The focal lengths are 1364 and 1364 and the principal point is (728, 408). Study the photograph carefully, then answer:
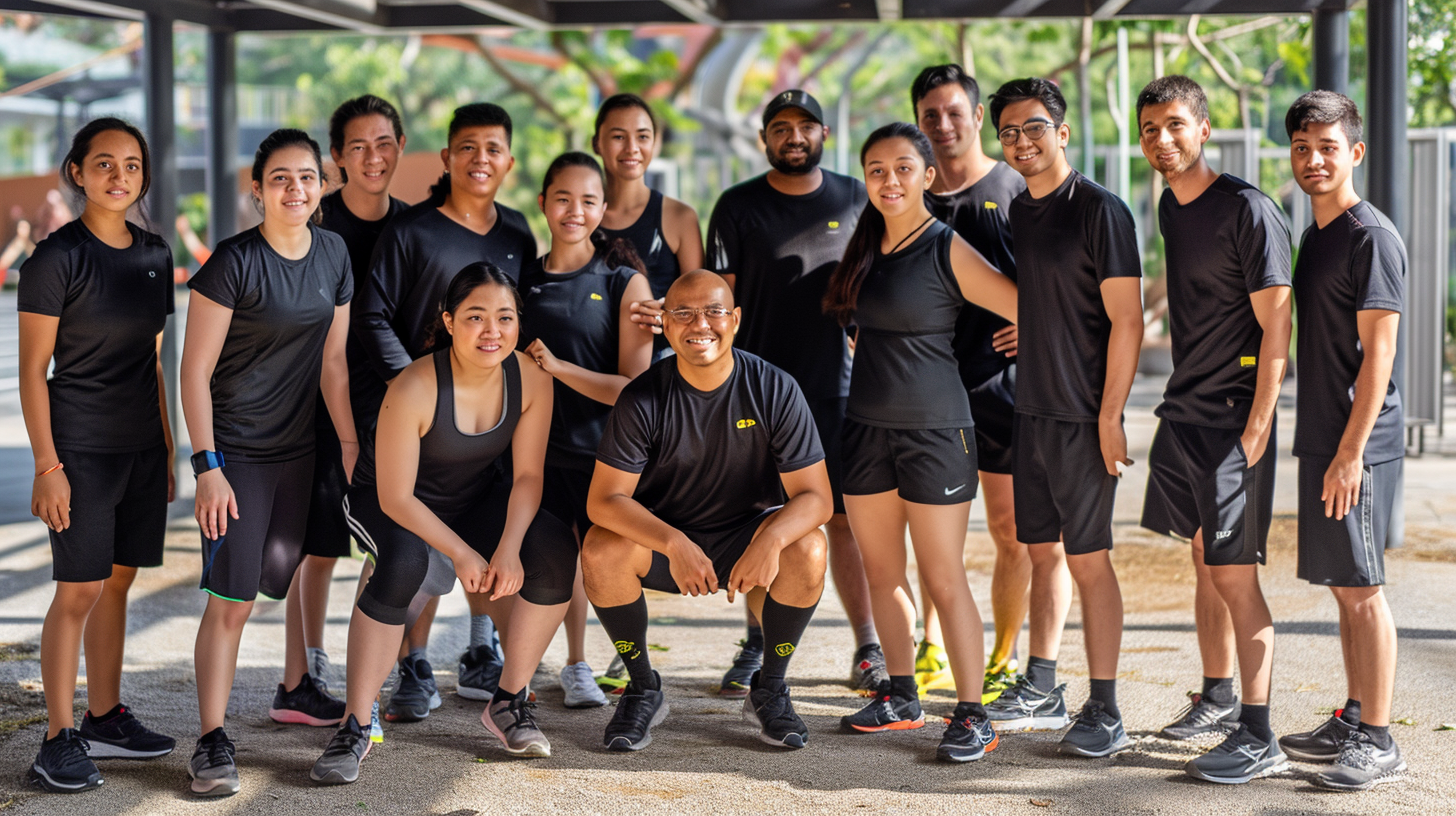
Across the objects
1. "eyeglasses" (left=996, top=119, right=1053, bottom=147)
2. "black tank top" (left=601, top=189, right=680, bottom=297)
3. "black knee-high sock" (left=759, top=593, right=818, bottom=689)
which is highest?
"eyeglasses" (left=996, top=119, right=1053, bottom=147)

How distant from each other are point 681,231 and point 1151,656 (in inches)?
98.0

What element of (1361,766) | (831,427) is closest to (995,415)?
(831,427)

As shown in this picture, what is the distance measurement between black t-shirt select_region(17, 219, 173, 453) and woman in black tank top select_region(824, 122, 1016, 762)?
215cm

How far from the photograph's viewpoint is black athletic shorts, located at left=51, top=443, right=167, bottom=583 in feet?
12.9

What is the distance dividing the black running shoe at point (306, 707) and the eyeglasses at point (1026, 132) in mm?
2852

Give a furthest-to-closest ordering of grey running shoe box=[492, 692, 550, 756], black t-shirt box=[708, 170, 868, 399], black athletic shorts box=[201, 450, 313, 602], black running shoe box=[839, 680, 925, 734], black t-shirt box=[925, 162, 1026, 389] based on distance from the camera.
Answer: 1. black t-shirt box=[708, 170, 868, 399]
2. black t-shirt box=[925, 162, 1026, 389]
3. black running shoe box=[839, 680, 925, 734]
4. grey running shoe box=[492, 692, 550, 756]
5. black athletic shorts box=[201, 450, 313, 602]

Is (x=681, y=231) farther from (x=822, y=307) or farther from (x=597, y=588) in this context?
(x=597, y=588)

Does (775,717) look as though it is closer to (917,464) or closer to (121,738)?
→ (917,464)

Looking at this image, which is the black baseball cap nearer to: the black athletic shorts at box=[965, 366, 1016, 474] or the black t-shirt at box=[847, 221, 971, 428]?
the black t-shirt at box=[847, 221, 971, 428]

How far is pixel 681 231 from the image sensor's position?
5.05 m

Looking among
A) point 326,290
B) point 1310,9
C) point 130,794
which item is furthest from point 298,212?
point 1310,9

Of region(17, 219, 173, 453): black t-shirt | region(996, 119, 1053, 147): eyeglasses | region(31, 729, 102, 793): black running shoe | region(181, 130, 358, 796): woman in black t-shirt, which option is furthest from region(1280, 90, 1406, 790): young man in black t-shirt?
region(31, 729, 102, 793): black running shoe

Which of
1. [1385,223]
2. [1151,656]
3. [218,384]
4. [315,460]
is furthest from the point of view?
[1151,656]

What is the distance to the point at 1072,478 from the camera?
4195 millimetres
